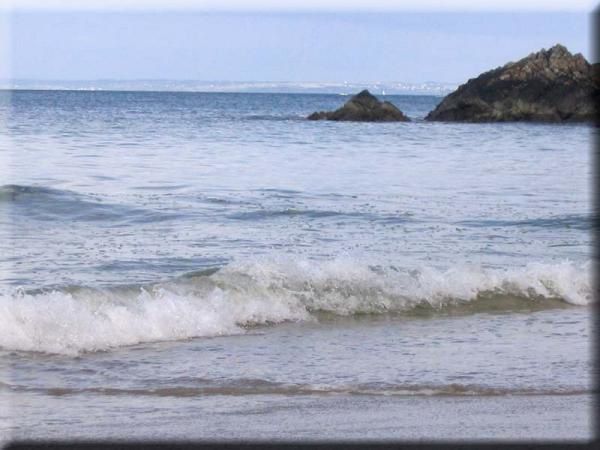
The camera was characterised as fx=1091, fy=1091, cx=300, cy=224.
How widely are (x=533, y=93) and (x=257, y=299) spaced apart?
48.0m

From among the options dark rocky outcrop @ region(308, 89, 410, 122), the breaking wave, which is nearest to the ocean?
the breaking wave

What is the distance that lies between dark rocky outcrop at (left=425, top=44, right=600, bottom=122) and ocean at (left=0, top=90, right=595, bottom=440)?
106ft

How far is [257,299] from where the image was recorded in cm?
1010

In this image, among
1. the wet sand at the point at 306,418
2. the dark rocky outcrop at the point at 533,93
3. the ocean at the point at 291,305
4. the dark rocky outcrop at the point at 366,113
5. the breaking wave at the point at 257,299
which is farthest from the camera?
the dark rocky outcrop at the point at 533,93

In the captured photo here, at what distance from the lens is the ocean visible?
639 centimetres

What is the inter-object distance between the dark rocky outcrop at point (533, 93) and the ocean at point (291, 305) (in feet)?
106

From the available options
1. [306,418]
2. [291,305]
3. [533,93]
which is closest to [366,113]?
[533,93]

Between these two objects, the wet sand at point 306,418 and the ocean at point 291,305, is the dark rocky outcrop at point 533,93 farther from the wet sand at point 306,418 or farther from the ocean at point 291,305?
the wet sand at point 306,418

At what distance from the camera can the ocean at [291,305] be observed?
639cm

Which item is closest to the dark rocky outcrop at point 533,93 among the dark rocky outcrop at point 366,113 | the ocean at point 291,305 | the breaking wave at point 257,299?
the dark rocky outcrop at point 366,113

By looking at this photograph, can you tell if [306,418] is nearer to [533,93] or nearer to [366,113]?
[366,113]

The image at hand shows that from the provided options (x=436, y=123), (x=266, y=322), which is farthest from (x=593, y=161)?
(x=436, y=123)

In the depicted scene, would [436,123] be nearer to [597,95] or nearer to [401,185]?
[597,95]

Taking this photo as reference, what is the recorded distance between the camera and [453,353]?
326 inches
